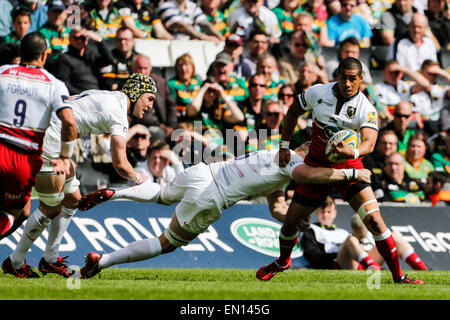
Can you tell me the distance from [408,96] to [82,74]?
7.04 meters

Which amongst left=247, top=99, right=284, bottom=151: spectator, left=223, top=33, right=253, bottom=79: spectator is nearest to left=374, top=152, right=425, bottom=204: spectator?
left=247, top=99, right=284, bottom=151: spectator

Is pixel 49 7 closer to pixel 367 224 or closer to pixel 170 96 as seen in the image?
pixel 170 96

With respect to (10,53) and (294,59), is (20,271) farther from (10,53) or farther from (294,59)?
(294,59)

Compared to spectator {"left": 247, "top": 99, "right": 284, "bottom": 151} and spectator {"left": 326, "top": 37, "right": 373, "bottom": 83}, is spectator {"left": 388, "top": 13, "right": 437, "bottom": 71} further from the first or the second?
spectator {"left": 247, "top": 99, "right": 284, "bottom": 151}

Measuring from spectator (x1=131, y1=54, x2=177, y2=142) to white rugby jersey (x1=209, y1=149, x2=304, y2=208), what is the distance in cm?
483

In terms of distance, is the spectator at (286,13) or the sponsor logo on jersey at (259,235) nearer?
the sponsor logo on jersey at (259,235)

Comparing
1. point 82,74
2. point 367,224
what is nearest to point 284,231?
point 367,224

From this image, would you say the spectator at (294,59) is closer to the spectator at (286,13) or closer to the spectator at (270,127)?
the spectator at (286,13)

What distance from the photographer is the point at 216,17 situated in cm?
1664

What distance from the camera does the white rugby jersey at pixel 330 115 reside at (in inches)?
363

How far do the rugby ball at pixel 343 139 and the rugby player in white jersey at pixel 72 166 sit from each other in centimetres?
214

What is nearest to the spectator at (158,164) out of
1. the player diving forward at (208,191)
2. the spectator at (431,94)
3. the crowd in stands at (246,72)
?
the crowd in stands at (246,72)

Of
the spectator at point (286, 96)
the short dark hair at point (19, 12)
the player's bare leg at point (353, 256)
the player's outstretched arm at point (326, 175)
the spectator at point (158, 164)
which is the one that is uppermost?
the short dark hair at point (19, 12)
